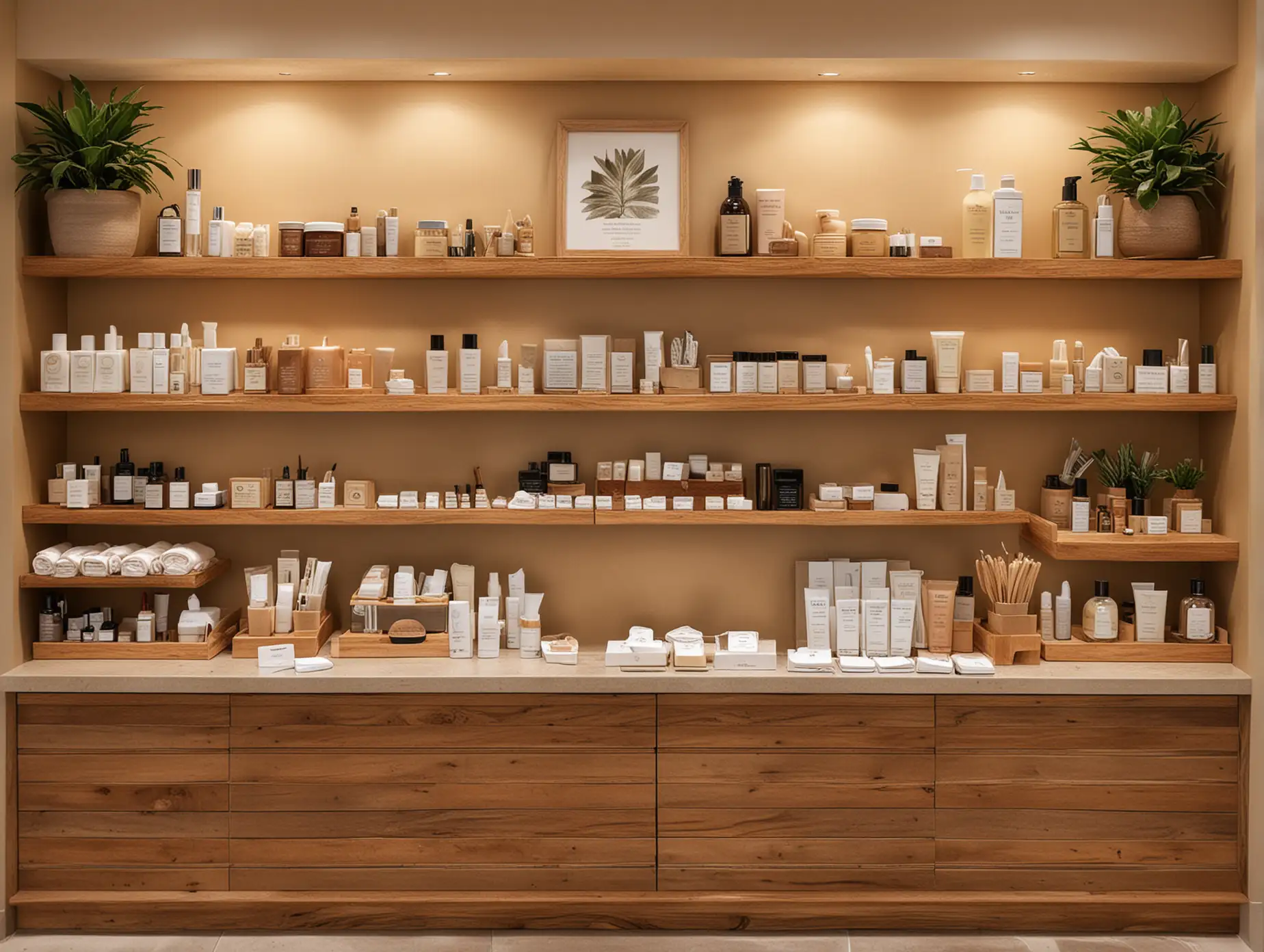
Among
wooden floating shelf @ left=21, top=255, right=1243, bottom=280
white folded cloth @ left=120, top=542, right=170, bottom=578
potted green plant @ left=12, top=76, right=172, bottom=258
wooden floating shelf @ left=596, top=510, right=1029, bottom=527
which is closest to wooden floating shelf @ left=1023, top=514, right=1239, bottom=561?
wooden floating shelf @ left=596, top=510, right=1029, bottom=527

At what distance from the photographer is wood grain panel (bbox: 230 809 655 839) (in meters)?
3.44

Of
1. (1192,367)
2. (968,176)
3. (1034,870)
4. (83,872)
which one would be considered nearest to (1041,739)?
(1034,870)

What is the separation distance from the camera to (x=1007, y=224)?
11.8ft

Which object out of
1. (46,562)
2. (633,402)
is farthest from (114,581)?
(633,402)

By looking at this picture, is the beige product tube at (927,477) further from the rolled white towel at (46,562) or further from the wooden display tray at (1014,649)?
the rolled white towel at (46,562)

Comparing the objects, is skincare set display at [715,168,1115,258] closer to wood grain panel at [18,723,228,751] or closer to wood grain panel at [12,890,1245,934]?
wood grain panel at [12,890,1245,934]

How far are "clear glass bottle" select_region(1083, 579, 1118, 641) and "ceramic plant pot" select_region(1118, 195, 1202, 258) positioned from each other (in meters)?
1.05

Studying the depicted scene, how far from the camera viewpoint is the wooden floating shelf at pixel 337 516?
11.8 feet

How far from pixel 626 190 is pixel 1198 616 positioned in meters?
2.24

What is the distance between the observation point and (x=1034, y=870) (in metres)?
3.44

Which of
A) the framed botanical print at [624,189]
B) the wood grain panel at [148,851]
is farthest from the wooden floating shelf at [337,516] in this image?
the wood grain panel at [148,851]

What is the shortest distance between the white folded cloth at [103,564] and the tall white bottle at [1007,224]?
2.90 meters

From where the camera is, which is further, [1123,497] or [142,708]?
[1123,497]

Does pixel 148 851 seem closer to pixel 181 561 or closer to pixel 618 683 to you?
pixel 181 561
